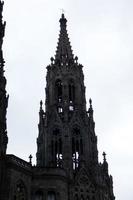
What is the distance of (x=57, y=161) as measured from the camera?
5109cm

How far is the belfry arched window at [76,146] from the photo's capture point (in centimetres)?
5144

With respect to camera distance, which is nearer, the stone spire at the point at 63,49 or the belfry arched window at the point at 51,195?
the belfry arched window at the point at 51,195

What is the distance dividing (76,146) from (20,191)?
15.8m

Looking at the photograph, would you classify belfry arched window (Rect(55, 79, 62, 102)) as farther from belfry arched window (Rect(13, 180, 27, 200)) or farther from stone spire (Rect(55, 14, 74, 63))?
belfry arched window (Rect(13, 180, 27, 200))

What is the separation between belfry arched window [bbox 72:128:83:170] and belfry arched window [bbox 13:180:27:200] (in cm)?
1308

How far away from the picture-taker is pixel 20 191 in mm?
38156

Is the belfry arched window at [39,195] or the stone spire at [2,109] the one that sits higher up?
the stone spire at [2,109]

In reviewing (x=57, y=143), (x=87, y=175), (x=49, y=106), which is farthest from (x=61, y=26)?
(x=87, y=175)

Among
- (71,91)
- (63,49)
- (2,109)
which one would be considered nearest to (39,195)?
(2,109)

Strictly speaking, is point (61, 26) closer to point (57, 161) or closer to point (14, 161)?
point (57, 161)

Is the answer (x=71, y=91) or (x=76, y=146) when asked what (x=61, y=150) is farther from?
(x=71, y=91)

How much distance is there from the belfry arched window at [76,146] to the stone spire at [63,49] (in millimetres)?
13238

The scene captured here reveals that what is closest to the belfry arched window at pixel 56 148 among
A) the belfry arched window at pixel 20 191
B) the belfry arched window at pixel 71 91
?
the belfry arched window at pixel 71 91

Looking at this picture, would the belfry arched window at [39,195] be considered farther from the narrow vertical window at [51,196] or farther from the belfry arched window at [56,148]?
the belfry arched window at [56,148]
